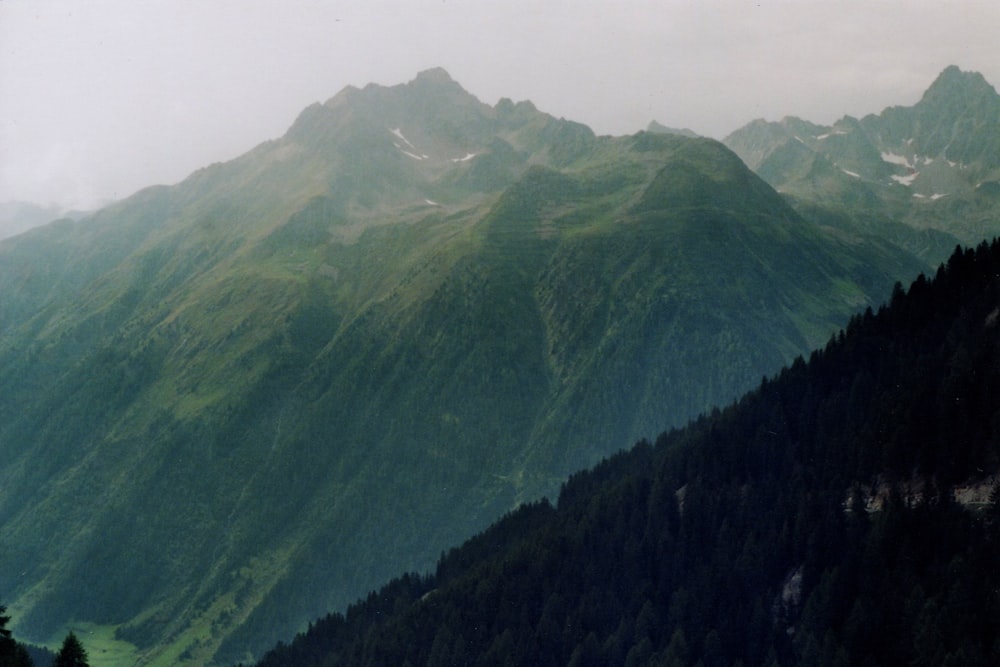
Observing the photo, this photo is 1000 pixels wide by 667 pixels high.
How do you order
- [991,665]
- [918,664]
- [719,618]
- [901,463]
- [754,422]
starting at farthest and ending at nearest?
1. [754,422]
2. [719,618]
3. [901,463]
4. [918,664]
5. [991,665]

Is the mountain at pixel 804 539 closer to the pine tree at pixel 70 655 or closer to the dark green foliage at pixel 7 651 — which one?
the pine tree at pixel 70 655

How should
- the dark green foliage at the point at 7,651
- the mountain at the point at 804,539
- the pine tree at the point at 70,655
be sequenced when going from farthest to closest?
1. the mountain at the point at 804,539
2. the pine tree at the point at 70,655
3. the dark green foliage at the point at 7,651

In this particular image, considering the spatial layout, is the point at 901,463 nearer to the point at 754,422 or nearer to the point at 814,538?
the point at 814,538

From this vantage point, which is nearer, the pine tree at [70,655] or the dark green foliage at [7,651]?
the dark green foliage at [7,651]

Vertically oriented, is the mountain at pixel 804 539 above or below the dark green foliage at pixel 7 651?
below

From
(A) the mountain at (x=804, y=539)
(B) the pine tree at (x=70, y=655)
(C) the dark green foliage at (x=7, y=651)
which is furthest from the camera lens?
(A) the mountain at (x=804, y=539)

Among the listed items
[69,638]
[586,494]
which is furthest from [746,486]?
[69,638]

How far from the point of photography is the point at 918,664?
9162 cm

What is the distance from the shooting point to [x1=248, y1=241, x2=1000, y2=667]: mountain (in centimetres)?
9962

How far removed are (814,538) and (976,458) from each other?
22121mm

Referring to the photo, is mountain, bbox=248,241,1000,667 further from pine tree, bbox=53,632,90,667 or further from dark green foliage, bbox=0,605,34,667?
dark green foliage, bbox=0,605,34,667

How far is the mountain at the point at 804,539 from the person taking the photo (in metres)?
99.6

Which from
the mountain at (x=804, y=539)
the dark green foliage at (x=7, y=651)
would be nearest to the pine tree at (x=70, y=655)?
the dark green foliage at (x=7, y=651)

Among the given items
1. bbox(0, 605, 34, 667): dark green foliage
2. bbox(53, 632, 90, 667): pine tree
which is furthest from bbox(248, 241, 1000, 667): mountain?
bbox(0, 605, 34, 667): dark green foliage
